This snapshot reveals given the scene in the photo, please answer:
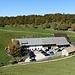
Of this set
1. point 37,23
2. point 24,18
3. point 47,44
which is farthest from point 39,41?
point 24,18

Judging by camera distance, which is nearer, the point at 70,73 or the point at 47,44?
the point at 70,73

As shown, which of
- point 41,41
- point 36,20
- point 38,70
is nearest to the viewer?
point 38,70

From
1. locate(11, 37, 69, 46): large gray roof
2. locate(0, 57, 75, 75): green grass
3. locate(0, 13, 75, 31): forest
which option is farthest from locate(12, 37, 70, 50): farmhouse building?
locate(0, 13, 75, 31): forest

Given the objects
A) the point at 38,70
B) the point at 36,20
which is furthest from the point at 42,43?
Answer: the point at 36,20

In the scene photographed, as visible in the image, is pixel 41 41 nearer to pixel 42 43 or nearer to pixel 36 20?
pixel 42 43

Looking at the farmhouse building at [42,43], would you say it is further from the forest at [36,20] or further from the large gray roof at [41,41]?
the forest at [36,20]

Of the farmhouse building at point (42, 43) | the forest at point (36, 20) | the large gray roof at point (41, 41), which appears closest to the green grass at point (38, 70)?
the farmhouse building at point (42, 43)

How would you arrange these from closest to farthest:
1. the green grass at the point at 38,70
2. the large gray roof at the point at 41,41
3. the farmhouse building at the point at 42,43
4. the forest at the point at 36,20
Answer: the green grass at the point at 38,70
the farmhouse building at the point at 42,43
the large gray roof at the point at 41,41
the forest at the point at 36,20

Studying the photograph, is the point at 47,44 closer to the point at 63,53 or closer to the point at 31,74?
the point at 63,53

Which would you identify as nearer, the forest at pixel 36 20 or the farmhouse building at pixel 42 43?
the farmhouse building at pixel 42 43
